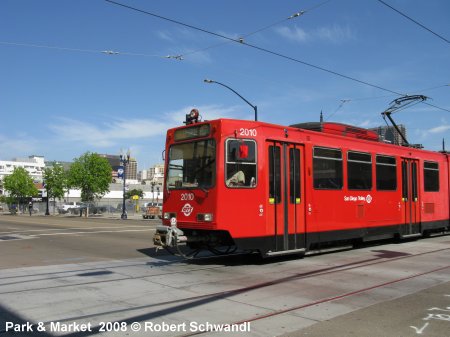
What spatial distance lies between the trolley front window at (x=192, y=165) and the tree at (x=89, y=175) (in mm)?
54746

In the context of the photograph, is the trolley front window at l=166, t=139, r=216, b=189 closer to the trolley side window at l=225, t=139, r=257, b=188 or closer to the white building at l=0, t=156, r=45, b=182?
the trolley side window at l=225, t=139, r=257, b=188

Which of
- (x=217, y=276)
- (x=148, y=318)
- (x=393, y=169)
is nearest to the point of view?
(x=148, y=318)

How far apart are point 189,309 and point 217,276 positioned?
2877 millimetres

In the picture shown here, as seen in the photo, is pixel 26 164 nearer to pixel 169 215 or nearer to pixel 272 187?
pixel 169 215

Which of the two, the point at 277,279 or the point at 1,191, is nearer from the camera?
the point at 277,279

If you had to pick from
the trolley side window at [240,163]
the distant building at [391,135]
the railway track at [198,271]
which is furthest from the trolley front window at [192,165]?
the distant building at [391,135]

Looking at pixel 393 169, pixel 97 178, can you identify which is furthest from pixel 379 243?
pixel 97 178

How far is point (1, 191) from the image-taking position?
14638 cm

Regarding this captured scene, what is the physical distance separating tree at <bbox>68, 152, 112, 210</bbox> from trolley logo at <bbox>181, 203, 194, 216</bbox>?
55428 millimetres

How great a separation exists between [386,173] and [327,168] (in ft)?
11.2

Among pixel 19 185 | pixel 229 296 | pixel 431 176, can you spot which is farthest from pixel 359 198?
pixel 19 185

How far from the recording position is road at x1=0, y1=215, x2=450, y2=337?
5.90 meters

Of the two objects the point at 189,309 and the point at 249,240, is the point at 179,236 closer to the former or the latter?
the point at 249,240

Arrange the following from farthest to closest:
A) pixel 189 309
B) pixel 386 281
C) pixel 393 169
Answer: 1. pixel 393 169
2. pixel 386 281
3. pixel 189 309
